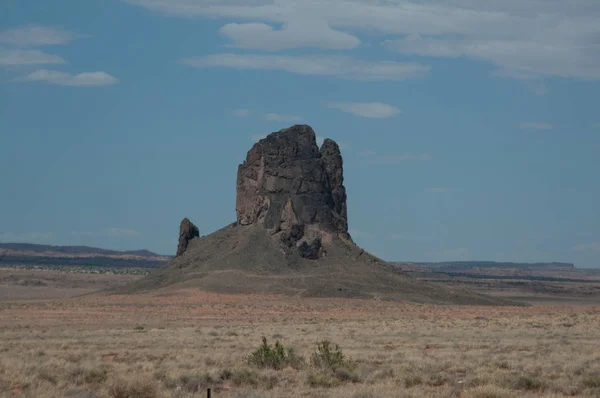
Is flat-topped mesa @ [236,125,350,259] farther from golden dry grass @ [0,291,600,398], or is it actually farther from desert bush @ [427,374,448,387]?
desert bush @ [427,374,448,387]

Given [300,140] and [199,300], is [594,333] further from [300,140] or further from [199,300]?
[300,140]

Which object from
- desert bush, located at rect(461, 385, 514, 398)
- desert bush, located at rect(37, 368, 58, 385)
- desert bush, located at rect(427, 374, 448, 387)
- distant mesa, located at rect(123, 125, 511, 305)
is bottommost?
desert bush, located at rect(37, 368, 58, 385)

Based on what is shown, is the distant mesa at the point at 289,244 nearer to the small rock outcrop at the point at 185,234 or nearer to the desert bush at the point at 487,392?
the small rock outcrop at the point at 185,234

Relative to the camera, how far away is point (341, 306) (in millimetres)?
81812

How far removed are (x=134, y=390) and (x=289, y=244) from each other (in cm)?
8040

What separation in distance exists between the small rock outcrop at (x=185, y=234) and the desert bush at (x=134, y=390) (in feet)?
299

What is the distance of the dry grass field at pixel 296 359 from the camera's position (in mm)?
21641

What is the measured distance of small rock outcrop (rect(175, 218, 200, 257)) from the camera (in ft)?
364

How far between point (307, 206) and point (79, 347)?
67416 millimetres

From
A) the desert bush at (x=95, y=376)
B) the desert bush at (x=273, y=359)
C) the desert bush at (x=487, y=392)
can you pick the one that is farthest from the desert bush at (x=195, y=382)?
the desert bush at (x=487, y=392)

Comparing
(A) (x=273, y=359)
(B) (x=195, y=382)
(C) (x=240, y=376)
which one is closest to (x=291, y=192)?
(A) (x=273, y=359)

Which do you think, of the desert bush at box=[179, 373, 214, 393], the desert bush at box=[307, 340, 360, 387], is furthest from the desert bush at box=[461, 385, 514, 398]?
the desert bush at box=[179, 373, 214, 393]

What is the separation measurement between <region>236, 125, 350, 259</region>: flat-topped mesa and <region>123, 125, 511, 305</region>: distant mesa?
11 centimetres

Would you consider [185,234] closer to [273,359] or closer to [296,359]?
[296,359]
